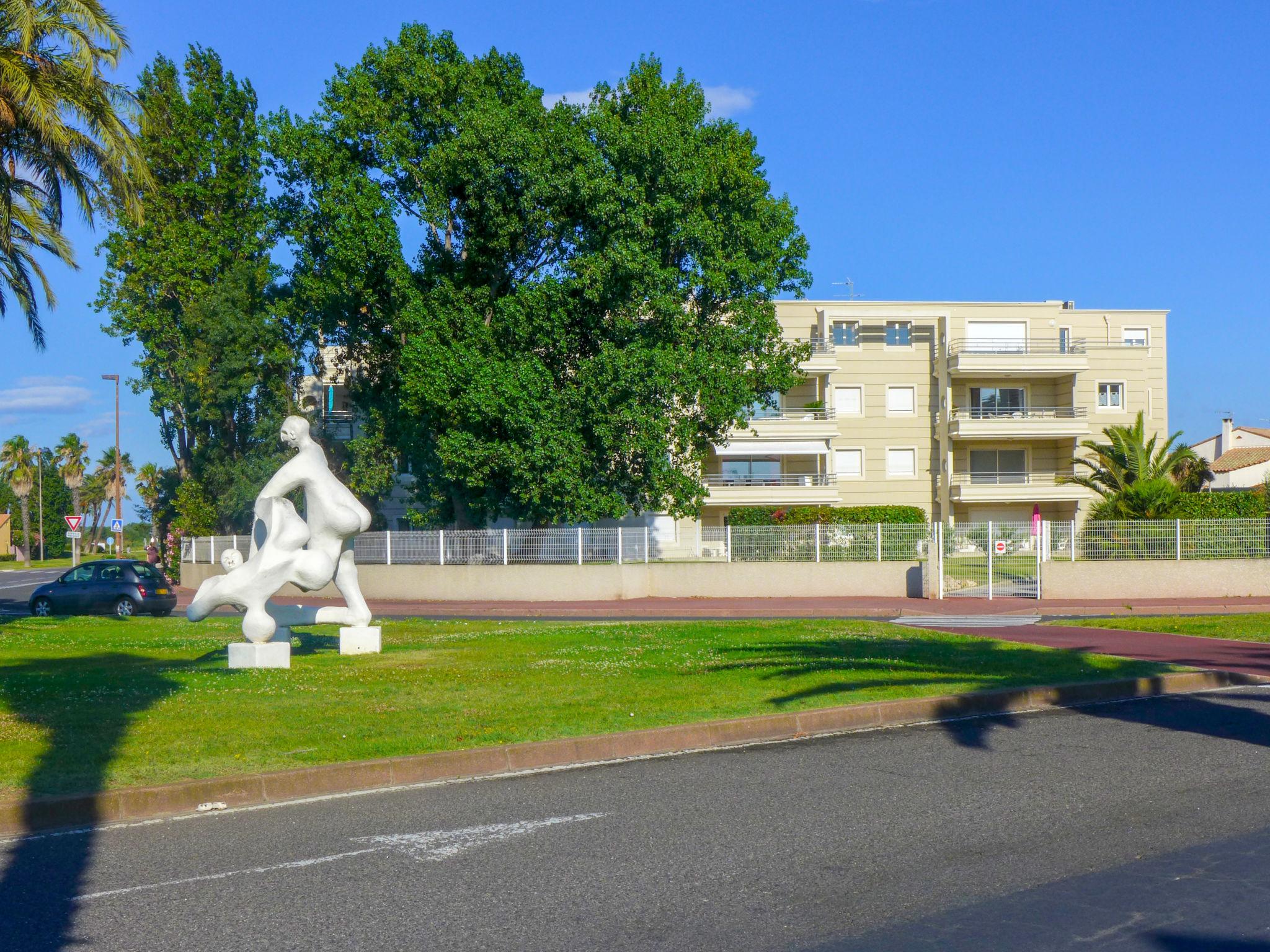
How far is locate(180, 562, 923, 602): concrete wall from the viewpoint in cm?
3072

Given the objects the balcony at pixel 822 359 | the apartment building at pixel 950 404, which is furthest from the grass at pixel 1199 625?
the apartment building at pixel 950 404

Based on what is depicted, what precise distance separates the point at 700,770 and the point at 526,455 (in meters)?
22.0

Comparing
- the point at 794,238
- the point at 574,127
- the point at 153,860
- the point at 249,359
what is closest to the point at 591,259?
the point at 574,127

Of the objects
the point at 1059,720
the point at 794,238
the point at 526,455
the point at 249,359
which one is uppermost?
the point at 794,238

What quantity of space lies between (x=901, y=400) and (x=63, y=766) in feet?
154

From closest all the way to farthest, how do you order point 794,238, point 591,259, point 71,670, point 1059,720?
point 1059,720, point 71,670, point 591,259, point 794,238

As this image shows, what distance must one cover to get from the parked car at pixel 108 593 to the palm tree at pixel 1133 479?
2463 centimetres

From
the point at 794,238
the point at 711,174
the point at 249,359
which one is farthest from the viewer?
the point at 249,359

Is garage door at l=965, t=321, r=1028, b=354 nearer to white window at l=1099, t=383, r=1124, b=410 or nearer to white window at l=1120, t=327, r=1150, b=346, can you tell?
white window at l=1099, t=383, r=1124, b=410

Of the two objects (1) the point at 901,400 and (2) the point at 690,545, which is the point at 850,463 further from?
(2) the point at 690,545

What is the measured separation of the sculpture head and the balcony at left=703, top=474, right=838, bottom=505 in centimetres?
3467

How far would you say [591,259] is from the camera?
97.0ft

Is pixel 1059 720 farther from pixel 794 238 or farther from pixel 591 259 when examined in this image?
pixel 794 238

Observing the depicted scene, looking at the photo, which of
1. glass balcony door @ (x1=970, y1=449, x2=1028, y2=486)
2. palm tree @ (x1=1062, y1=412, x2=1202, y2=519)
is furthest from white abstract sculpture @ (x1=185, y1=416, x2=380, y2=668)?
glass balcony door @ (x1=970, y1=449, x2=1028, y2=486)
